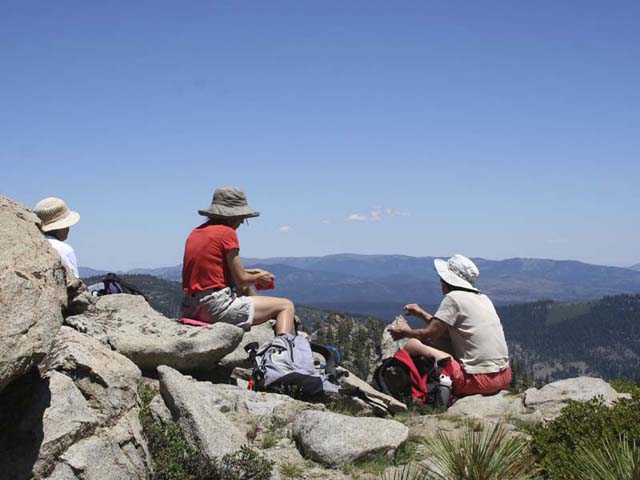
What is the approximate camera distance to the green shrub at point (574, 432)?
7.71m

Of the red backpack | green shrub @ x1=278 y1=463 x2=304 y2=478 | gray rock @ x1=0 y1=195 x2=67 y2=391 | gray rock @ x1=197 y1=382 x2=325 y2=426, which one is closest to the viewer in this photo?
gray rock @ x1=0 y1=195 x2=67 y2=391

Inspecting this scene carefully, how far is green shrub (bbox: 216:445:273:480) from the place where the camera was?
7008mm

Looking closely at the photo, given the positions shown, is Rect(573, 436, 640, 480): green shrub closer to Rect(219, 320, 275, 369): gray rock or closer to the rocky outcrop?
the rocky outcrop

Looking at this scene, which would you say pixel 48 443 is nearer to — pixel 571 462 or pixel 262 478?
pixel 262 478

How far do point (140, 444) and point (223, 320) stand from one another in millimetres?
4914

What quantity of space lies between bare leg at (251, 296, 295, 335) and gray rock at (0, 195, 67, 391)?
6355mm

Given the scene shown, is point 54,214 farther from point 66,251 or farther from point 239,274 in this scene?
point 239,274

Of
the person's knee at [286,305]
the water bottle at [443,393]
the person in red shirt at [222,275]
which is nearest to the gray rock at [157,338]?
the person in red shirt at [222,275]

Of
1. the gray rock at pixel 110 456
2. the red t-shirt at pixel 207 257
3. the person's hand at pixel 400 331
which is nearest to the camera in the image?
the gray rock at pixel 110 456

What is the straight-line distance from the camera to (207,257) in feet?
38.4

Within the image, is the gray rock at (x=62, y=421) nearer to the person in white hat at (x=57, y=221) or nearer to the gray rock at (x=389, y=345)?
the person in white hat at (x=57, y=221)

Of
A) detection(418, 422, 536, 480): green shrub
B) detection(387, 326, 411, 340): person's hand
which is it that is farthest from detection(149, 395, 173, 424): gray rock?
detection(387, 326, 411, 340): person's hand

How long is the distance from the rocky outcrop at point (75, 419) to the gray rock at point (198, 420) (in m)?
0.51

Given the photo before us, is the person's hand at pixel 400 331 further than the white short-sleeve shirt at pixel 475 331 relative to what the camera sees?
Yes
